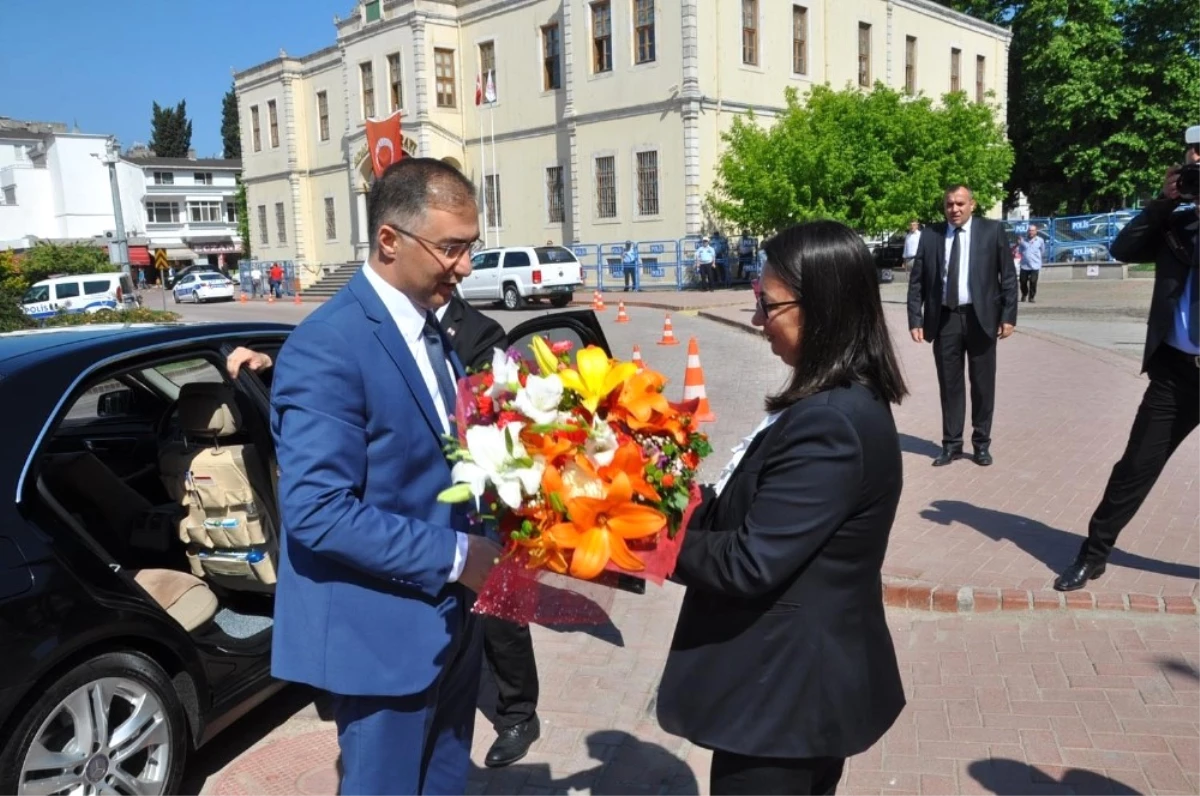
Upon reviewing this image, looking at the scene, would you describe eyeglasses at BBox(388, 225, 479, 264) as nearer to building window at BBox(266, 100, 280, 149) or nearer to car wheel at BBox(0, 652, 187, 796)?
car wheel at BBox(0, 652, 187, 796)

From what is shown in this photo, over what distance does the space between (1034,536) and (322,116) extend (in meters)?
46.1

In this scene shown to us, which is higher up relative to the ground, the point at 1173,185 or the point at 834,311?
the point at 1173,185

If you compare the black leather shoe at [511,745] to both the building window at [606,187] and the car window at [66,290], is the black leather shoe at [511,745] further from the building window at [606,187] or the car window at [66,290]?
the car window at [66,290]

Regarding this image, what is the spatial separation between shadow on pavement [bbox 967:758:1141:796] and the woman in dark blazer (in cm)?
162

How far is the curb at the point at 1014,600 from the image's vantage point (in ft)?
15.8

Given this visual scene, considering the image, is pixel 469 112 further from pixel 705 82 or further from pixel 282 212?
pixel 282 212

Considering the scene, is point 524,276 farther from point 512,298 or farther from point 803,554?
point 803,554

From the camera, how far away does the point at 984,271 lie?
728cm

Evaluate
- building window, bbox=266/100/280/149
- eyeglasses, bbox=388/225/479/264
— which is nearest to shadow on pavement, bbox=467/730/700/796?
eyeglasses, bbox=388/225/479/264

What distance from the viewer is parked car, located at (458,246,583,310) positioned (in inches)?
1067

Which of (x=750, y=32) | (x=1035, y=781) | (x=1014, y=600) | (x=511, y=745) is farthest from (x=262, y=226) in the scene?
(x=1035, y=781)

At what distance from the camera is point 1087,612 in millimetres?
4871

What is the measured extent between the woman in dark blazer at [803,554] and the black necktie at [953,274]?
567 cm

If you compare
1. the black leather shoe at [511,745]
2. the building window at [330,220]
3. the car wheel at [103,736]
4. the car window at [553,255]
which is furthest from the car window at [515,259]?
the car wheel at [103,736]
